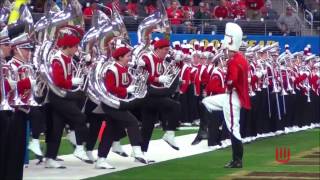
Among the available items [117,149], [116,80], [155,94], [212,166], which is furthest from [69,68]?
[212,166]

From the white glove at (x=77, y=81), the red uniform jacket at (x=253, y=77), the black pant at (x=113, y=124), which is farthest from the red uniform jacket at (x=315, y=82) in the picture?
the white glove at (x=77, y=81)

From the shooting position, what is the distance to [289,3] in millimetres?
35469

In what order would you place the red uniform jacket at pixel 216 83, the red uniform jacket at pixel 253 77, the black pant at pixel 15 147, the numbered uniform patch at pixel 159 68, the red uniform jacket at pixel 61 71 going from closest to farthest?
the black pant at pixel 15 147
the red uniform jacket at pixel 61 71
the numbered uniform patch at pixel 159 68
the red uniform jacket at pixel 216 83
the red uniform jacket at pixel 253 77

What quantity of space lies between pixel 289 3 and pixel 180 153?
19646 millimetres

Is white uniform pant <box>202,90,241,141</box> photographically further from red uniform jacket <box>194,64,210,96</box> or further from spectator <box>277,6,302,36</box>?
spectator <box>277,6,302,36</box>

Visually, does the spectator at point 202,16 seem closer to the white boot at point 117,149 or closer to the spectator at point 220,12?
the spectator at point 220,12

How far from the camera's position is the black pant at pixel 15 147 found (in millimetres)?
10773

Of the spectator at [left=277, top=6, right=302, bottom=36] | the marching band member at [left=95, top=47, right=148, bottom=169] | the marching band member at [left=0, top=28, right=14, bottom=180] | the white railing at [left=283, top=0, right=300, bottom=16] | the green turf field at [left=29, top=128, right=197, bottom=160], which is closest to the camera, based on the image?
the marching band member at [left=0, top=28, right=14, bottom=180]

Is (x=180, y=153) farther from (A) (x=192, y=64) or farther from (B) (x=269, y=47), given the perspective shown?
(A) (x=192, y=64)

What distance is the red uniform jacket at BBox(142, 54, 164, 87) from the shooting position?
15.4m

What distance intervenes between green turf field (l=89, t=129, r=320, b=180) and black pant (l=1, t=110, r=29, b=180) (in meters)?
1.92

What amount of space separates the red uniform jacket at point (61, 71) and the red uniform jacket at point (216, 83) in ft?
15.6

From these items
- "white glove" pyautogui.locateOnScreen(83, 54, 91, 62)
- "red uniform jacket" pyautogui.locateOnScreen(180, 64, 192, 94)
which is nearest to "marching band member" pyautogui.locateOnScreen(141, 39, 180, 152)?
"white glove" pyautogui.locateOnScreen(83, 54, 91, 62)

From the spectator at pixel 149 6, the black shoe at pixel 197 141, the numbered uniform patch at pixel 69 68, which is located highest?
the numbered uniform patch at pixel 69 68
